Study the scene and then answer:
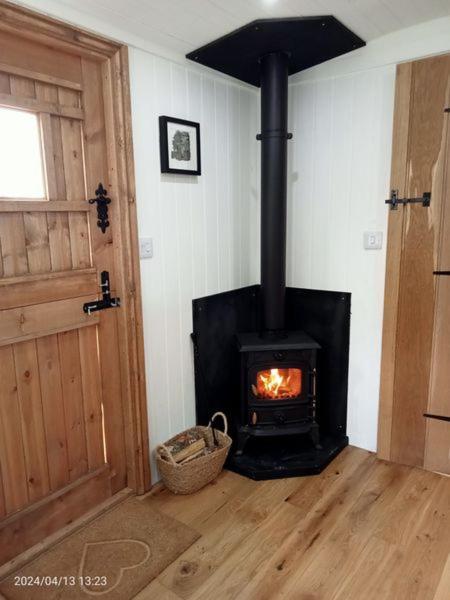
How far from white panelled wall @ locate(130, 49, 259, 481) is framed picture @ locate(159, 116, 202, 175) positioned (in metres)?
0.04

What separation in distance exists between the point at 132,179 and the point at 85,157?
22cm

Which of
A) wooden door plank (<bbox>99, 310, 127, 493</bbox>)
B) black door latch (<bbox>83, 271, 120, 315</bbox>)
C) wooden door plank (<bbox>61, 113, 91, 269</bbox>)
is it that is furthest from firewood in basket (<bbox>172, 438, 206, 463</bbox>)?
wooden door plank (<bbox>61, 113, 91, 269</bbox>)

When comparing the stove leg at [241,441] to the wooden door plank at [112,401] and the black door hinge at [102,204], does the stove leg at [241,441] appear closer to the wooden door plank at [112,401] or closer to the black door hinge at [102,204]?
the wooden door plank at [112,401]

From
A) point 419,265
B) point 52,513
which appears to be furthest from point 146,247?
point 419,265

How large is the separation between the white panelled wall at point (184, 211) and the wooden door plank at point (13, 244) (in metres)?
0.55

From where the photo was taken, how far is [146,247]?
2.10m

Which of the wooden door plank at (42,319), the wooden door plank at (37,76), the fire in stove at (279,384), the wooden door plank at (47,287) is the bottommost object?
the fire in stove at (279,384)

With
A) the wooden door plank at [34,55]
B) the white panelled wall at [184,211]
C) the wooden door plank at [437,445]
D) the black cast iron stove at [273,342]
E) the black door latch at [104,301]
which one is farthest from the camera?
the wooden door plank at [437,445]

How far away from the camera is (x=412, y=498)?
83.9 inches

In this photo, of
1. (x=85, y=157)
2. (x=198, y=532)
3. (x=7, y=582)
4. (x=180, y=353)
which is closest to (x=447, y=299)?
(x=180, y=353)

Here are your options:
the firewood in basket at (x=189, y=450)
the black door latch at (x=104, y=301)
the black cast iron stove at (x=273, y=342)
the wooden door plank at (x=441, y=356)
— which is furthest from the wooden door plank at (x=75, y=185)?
the wooden door plank at (x=441, y=356)

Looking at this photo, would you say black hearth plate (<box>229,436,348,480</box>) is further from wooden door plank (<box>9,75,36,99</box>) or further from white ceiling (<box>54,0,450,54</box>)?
white ceiling (<box>54,0,450,54</box>)

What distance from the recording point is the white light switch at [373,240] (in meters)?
2.35

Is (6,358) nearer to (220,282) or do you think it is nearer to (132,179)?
(132,179)
